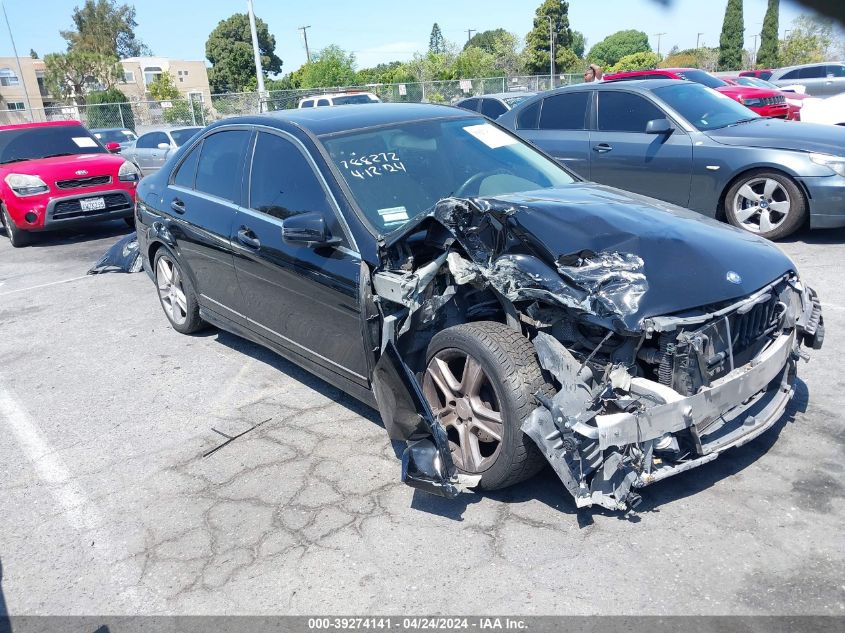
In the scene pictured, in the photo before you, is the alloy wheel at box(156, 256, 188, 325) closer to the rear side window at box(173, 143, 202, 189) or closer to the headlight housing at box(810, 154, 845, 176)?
the rear side window at box(173, 143, 202, 189)

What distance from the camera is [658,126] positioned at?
24.8 ft

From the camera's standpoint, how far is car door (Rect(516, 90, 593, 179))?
845 cm

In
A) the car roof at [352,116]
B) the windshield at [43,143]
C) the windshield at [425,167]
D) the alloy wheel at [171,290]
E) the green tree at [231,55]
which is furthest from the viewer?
the green tree at [231,55]

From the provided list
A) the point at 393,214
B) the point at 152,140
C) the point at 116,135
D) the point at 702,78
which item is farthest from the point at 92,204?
the point at 116,135

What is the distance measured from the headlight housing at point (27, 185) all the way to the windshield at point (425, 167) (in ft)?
24.4

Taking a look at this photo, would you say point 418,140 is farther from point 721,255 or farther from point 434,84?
point 434,84

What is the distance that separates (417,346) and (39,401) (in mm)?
2978

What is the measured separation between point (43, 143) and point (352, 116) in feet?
27.4

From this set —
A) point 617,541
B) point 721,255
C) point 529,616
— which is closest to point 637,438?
point 617,541

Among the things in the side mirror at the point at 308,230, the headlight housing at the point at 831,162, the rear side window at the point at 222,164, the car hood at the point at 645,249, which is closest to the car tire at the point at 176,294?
the rear side window at the point at 222,164

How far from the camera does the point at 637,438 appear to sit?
2.93 m

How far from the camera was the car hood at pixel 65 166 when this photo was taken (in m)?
10.1

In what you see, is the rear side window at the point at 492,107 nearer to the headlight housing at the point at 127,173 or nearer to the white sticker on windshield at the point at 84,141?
the headlight housing at the point at 127,173

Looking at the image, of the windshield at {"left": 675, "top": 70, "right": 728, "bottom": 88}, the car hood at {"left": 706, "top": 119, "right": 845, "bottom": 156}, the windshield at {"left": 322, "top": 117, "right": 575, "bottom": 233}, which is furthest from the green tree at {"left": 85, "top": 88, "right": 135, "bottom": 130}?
the windshield at {"left": 322, "top": 117, "right": 575, "bottom": 233}
